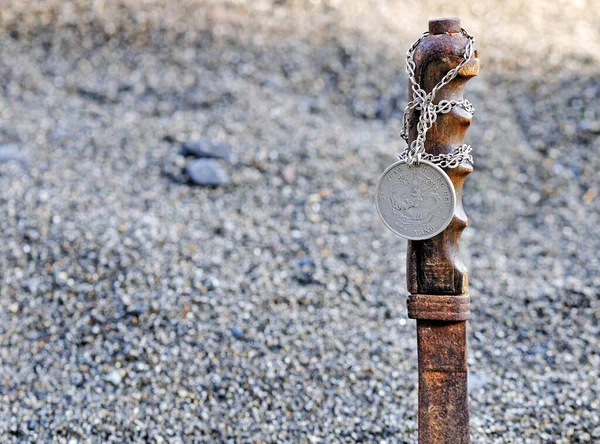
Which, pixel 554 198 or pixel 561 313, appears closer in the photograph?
pixel 561 313

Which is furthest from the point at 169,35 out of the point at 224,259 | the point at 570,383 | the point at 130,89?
the point at 570,383

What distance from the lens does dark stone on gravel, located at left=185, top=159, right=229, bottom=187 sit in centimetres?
456

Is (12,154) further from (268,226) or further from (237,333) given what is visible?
(237,333)

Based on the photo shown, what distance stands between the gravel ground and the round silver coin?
1.21m

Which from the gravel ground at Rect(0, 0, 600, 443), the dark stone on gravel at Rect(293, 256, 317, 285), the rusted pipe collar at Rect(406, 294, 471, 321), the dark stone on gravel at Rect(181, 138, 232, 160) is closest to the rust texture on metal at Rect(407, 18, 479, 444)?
the rusted pipe collar at Rect(406, 294, 471, 321)

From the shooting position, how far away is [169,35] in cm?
611

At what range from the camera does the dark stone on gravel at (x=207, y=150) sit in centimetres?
474

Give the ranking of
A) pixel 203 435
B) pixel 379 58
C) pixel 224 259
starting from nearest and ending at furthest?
pixel 203 435, pixel 224 259, pixel 379 58

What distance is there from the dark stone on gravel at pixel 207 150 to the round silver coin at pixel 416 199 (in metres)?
2.88

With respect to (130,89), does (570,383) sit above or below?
below

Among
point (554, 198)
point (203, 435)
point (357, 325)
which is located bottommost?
point (203, 435)

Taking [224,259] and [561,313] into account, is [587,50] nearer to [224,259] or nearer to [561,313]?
[561,313]

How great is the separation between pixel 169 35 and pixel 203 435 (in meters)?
4.32

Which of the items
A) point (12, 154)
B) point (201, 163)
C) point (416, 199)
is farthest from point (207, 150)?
point (416, 199)
